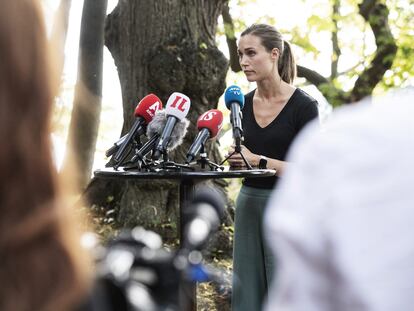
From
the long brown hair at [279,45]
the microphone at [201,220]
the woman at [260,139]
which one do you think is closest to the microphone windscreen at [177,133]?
the woman at [260,139]

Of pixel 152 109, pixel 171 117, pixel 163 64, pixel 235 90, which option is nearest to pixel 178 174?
pixel 171 117

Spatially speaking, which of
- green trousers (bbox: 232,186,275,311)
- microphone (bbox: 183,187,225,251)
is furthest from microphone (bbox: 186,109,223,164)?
microphone (bbox: 183,187,225,251)

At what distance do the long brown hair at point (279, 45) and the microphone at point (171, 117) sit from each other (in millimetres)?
844

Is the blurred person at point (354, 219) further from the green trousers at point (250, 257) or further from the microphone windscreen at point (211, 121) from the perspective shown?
the green trousers at point (250, 257)

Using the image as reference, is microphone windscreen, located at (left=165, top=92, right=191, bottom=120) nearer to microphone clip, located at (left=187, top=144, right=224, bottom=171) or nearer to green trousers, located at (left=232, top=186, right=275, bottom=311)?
microphone clip, located at (left=187, top=144, right=224, bottom=171)

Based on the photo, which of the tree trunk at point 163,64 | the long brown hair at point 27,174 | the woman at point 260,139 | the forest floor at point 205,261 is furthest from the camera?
the tree trunk at point 163,64

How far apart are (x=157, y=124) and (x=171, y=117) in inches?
4.7

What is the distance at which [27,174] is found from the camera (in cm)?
93

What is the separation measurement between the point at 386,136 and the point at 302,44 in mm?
13472

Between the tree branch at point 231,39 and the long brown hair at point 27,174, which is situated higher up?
the tree branch at point 231,39

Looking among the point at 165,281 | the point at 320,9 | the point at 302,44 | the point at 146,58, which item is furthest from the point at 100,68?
the point at 165,281

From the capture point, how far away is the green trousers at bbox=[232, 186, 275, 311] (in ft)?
13.1

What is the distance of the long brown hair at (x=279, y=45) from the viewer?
421 centimetres

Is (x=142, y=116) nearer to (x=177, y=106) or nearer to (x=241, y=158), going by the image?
(x=177, y=106)
